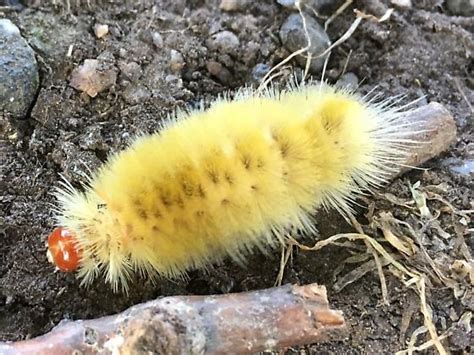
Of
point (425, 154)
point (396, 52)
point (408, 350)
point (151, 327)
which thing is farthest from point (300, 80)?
point (151, 327)

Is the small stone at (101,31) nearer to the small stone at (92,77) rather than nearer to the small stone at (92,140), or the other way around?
the small stone at (92,77)

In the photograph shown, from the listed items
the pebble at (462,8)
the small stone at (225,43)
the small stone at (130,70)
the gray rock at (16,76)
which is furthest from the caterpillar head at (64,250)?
the pebble at (462,8)

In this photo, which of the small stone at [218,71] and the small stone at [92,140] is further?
the small stone at [218,71]

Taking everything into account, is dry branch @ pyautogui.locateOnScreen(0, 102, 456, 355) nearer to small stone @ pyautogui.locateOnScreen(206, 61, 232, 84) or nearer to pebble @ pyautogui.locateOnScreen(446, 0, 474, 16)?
small stone @ pyautogui.locateOnScreen(206, 61, 232, 84)

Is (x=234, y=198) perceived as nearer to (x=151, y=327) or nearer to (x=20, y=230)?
(x=151, y=327)

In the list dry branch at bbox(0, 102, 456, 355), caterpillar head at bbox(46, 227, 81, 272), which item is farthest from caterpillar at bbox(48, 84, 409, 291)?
dry branch at bbox(0, 102, 456, 355)

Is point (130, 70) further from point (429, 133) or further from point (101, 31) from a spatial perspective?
point (429, 133)

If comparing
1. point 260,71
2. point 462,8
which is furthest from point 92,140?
point 462,8
